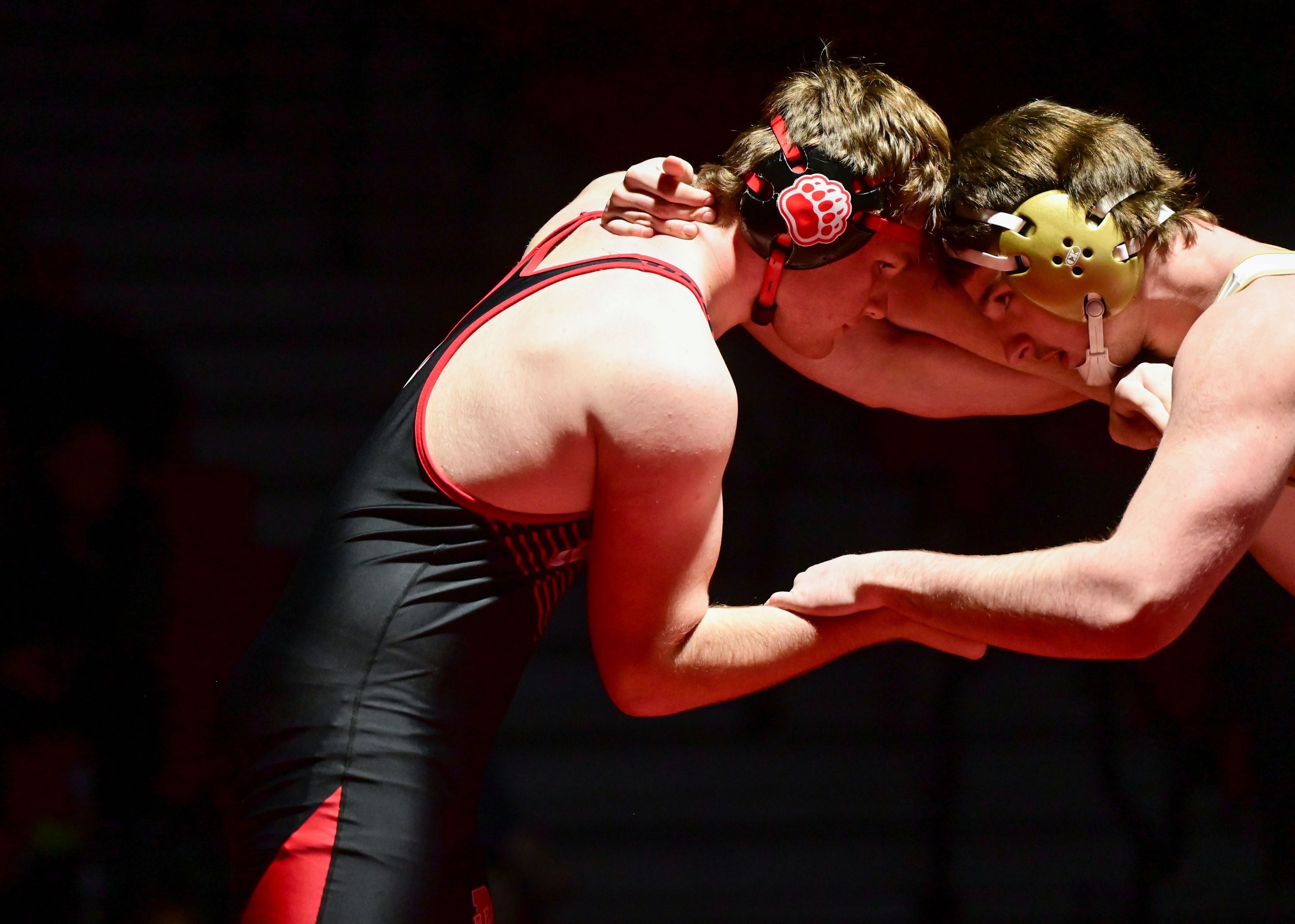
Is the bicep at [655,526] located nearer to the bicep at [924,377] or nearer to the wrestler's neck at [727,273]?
the wrestler's neck at [727,273]

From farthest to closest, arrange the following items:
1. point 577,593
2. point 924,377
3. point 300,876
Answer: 1. point 577,593
2. point 924,377
3. point 300,876

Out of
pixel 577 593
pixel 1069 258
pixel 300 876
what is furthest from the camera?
pixel 577 593

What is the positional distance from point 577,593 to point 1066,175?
218 centimetres

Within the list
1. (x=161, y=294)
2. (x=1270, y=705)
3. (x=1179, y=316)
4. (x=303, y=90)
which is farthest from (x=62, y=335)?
(x=1270, y=705)

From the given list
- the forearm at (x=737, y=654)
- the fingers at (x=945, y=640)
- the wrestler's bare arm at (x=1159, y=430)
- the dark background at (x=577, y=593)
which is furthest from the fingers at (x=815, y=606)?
the dark background at (x=577, y=593)

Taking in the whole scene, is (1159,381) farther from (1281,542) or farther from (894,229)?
(894,229)

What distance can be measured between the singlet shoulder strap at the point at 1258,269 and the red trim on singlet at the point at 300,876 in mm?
1653

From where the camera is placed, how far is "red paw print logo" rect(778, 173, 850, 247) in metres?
1.86

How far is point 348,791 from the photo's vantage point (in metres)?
1.56

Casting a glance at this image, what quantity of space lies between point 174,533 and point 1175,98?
330 centimetres

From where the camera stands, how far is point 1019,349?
230 centimetres

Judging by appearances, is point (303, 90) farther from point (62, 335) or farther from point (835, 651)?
point (835, 651)

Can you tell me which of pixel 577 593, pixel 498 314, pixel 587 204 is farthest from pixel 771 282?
pixel 577 593

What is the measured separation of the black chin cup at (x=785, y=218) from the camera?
6.18 feet
